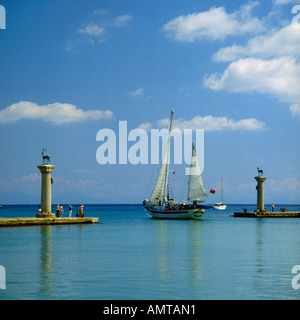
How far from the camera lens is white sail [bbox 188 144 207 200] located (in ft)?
269

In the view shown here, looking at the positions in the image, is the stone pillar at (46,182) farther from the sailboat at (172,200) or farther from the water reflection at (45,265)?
the sailboat at (172,200)

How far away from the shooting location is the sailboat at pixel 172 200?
8106 centimetres

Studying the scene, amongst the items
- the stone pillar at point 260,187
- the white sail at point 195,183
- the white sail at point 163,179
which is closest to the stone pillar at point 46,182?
the white sail at point 163,179

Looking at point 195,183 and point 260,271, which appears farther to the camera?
point 195,183

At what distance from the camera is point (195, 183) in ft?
270

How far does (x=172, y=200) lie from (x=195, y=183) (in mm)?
5375

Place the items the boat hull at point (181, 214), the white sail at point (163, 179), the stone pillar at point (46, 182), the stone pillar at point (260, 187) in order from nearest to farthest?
the stone pillar at point (46, 182) < the white sail at point (163, 179) < the boat hull at point (181, 214) < the stone pillar at point (260, 187)

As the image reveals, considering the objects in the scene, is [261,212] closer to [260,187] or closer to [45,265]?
[260,187]

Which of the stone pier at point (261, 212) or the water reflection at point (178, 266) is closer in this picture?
the water reflection at point (178, 266)

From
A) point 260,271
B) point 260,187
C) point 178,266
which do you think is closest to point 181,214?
point 260,187

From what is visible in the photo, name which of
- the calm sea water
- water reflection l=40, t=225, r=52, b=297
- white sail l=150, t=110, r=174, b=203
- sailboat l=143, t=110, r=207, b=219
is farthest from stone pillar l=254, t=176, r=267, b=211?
water reflection l=40, t=225, r=52, b=297

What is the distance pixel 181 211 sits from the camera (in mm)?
81312
